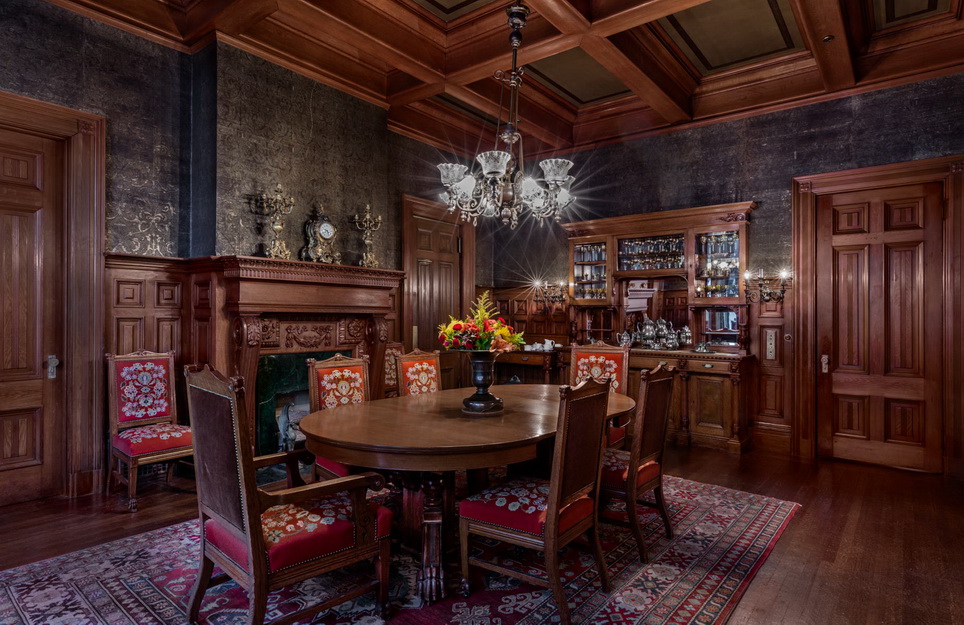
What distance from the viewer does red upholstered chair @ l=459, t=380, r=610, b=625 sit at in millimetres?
2225

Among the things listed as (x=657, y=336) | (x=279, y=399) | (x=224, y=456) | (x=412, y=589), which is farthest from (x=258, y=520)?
(x=657, y=336)

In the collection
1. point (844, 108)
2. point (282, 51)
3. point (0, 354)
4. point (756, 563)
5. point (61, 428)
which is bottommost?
point (756, 563)

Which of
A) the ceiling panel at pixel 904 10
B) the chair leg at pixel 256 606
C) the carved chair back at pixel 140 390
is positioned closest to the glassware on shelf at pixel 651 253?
the ceiling panel at pixel 904 10

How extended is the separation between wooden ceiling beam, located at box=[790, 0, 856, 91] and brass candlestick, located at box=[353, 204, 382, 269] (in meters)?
3.79

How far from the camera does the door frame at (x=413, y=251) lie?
602cm

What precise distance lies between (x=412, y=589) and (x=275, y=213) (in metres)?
3.21

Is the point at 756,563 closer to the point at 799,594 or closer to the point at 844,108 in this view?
the point at 799,594

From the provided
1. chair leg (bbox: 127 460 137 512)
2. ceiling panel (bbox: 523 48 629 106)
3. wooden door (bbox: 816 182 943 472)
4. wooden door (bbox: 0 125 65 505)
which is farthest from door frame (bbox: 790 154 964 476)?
wooden door (bbox: 0 125 65 505)

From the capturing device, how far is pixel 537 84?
Answer: 5.62 metres

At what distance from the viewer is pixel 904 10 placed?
4.32 meters

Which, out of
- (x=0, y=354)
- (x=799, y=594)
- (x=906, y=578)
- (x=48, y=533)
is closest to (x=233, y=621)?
(x=48, y=533)

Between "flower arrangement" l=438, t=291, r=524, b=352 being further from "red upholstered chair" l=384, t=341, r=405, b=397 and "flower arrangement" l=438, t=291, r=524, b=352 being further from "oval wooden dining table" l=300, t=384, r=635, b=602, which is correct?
"red upholstered chair" l=384, t=341, r=405, b=397

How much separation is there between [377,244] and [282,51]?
191 centimetres

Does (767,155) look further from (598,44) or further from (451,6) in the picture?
(451,6)
